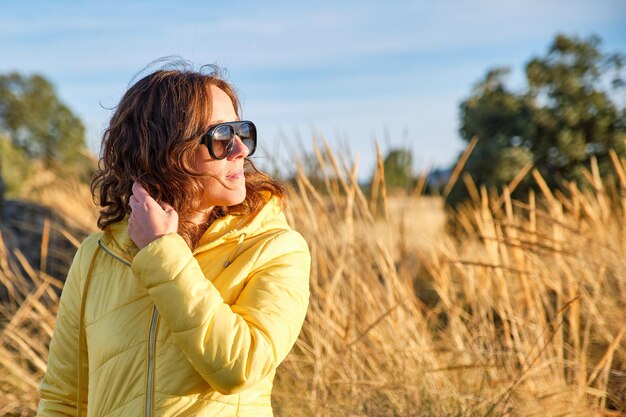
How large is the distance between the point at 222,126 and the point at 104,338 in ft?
1.70

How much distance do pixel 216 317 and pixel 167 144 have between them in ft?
1.43

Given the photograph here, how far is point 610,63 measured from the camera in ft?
24.9

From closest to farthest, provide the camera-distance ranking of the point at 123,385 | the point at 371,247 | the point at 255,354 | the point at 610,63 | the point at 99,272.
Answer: the point at 255,354 < the point at 123,385 < the point at 99,272 < the point at 371,247 < the point at 610,63

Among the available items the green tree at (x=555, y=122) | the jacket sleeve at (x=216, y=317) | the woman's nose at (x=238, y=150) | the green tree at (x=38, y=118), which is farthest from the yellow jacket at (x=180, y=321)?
the green tree at (x=38, y=118)

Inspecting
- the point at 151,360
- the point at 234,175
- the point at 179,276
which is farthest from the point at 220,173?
the point at 151,360

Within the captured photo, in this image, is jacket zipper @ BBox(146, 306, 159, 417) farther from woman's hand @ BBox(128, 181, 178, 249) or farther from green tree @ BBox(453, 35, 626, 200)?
green tree @ BBox(453, 35, 626, 200)

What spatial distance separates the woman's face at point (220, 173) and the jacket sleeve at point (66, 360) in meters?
0.34

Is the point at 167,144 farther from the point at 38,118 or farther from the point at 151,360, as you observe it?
the point at 38,118

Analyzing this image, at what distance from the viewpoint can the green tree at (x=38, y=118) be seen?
26.0 meters

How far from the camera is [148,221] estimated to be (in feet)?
4.51

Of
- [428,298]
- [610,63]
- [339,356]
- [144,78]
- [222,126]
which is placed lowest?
[428,298]

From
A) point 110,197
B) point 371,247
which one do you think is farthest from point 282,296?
point 371,247

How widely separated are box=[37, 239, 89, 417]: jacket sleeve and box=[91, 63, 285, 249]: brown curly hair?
16 centimetres

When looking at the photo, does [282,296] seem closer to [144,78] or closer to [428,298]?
[144,78]
